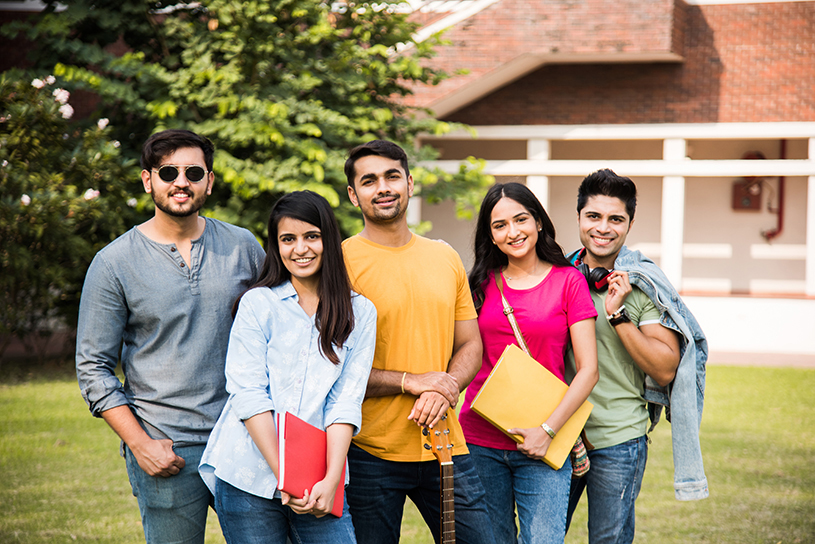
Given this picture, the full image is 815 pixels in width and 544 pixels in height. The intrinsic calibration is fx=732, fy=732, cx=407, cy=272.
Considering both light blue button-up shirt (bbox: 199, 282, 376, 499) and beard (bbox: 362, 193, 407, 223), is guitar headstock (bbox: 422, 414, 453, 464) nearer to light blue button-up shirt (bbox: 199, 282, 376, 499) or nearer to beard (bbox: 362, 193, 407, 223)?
light blue button-up shirt (bbox: 199, 282, 376, 499)

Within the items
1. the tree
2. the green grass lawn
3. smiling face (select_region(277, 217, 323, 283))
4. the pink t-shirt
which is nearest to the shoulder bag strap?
the pink t-shirt

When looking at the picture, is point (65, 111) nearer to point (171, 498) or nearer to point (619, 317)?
point (171, 498)

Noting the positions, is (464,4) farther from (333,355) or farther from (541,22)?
(333,355)

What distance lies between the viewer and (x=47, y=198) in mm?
8406

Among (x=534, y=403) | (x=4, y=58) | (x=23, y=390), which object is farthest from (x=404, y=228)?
(x=4, y=58)

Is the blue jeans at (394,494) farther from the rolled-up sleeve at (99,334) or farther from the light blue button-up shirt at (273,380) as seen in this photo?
the rolled-up sleeve at (99,334)

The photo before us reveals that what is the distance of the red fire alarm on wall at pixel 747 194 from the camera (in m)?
14.8

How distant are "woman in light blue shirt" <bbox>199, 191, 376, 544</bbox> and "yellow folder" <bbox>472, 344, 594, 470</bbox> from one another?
50 centimetres

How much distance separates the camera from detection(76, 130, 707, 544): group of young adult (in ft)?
8.07

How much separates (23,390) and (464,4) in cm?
880

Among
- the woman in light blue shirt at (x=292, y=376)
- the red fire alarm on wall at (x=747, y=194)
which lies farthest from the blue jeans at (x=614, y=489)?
the red fire alarm on wall at (x=747, y=194)

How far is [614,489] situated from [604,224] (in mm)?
1035

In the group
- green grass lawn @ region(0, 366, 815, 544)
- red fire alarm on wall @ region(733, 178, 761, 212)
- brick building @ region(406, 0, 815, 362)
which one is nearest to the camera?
green grass lawn @ region(0, 366, 815, 544)

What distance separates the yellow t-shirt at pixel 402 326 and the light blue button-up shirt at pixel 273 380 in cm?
23
